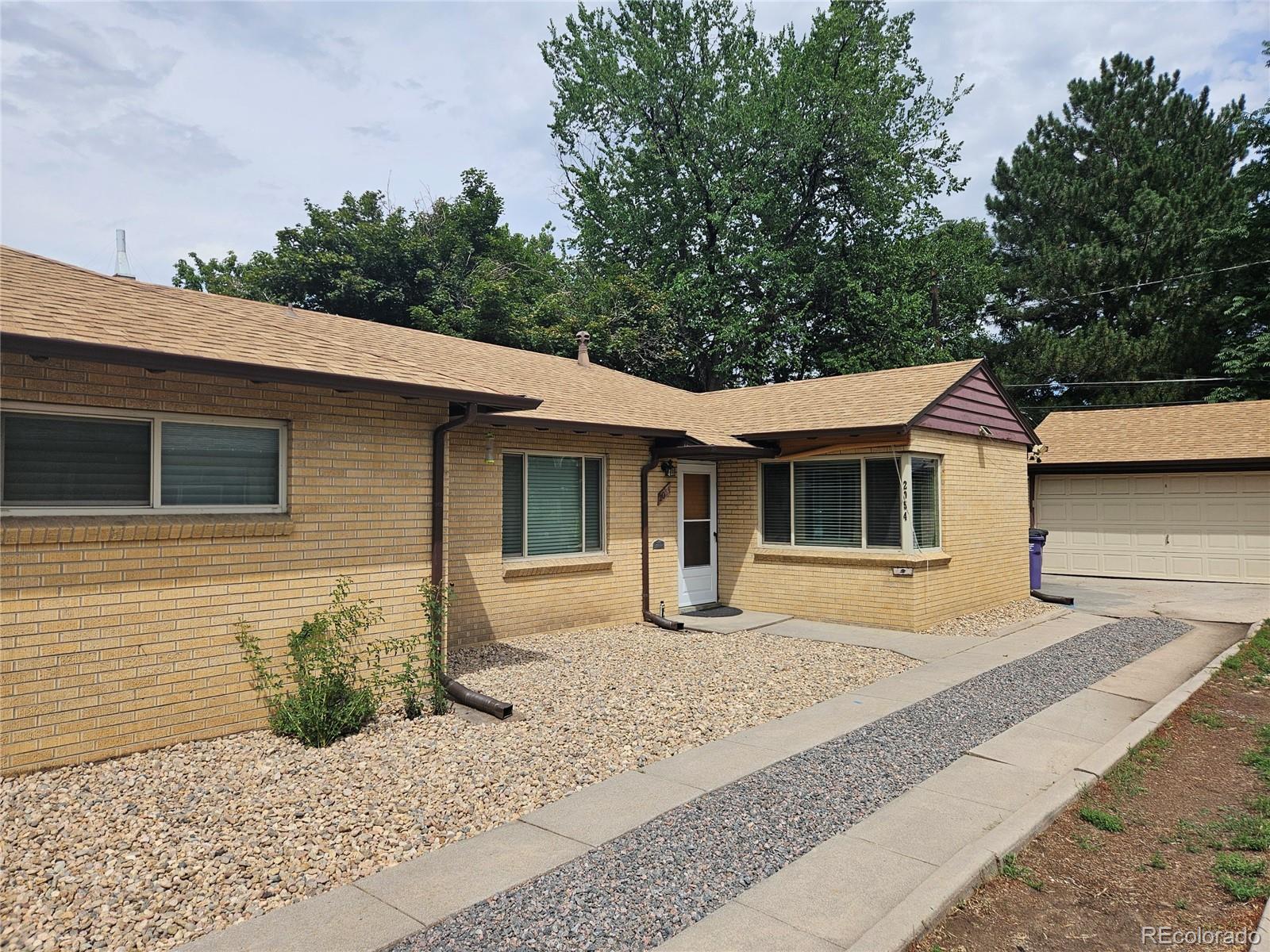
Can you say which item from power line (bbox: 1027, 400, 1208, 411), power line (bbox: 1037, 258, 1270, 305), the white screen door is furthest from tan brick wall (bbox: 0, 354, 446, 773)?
power line (bbox: 1037, 258, 1270, 305)

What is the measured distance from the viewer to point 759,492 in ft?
42.1

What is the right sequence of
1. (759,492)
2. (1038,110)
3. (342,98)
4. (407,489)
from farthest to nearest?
(1038,110) < (759,492) < (342,98) < (407,489)

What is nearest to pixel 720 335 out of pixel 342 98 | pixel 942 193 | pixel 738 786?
pixel 942 193

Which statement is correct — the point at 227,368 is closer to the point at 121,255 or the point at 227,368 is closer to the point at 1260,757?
the point at 121,255

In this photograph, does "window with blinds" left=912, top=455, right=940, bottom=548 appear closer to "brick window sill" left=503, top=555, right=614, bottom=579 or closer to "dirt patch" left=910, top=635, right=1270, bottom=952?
"brick window sill" left=503, top=555, right=614, bottom=579

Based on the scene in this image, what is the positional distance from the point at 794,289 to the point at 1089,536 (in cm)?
1275

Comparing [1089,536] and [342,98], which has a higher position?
[342,98]

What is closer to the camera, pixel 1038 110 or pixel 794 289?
pixel 794 289

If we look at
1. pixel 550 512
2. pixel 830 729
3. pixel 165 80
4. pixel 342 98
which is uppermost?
pixel 342 98

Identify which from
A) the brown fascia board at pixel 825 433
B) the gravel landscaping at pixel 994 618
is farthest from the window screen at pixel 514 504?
the gravel landscaping at pixel 994 618

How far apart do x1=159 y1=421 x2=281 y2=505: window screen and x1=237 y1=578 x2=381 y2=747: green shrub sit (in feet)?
3.43

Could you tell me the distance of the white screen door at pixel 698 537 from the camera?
12.7m

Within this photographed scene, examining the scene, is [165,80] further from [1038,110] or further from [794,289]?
[1038,110]

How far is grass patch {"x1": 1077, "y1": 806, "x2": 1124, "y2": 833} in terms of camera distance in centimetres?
471
